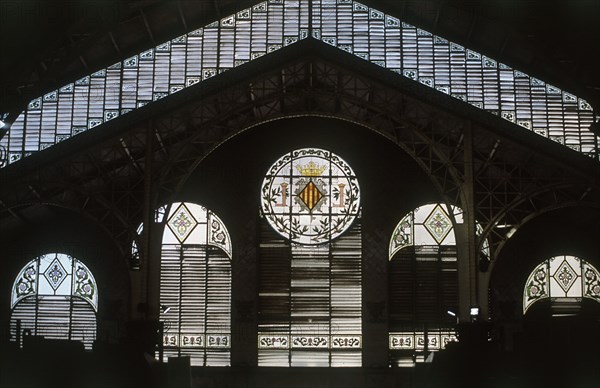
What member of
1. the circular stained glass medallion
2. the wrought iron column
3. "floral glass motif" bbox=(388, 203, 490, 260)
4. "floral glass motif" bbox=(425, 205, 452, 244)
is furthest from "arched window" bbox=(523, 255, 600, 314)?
the circular stained glass medallion

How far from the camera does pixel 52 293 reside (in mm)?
32781

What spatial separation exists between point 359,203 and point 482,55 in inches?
253

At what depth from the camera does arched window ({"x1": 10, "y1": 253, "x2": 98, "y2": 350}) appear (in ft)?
107

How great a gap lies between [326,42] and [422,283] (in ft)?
28.6

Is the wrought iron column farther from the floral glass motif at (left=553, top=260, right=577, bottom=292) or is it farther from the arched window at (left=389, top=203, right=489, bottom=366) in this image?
the floral glass motif at (left=553, top=260, right=577, bottom=292)

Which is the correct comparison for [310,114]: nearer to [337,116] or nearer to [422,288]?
[337,116]

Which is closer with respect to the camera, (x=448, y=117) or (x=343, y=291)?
(x=448, y=117)

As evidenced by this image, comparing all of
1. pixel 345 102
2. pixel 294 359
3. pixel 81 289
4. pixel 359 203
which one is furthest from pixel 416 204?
pixel 81 289

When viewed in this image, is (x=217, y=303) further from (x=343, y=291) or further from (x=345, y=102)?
(x=345, y=102)

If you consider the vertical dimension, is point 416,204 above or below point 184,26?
below

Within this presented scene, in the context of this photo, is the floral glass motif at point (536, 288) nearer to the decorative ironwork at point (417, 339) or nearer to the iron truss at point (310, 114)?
the iron truss at point (310, 114)

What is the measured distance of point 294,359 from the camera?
32.2 meters

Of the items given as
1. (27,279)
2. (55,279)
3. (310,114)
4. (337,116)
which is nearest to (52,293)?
(55,279)

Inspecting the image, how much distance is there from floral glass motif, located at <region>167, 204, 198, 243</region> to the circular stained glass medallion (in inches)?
99.6
